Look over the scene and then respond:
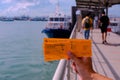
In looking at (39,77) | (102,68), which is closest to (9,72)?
(39,77)

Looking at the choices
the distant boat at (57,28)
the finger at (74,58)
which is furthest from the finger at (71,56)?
the distant boat at (57,28)

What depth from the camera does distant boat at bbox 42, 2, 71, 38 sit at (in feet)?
147

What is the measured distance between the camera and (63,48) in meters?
2.76

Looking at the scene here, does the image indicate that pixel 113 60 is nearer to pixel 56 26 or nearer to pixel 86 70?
pixel 86 70

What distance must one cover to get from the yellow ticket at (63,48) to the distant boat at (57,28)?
41850mm

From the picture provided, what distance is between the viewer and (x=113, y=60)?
12.7 m

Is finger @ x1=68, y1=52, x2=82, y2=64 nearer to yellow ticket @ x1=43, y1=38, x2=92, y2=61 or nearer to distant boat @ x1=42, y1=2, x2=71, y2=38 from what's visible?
yellow ticket @ x1=43, y1=38, x2=92, y2=61

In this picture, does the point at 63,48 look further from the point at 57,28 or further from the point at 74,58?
the point at 57,28

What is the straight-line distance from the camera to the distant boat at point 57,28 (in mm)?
44875

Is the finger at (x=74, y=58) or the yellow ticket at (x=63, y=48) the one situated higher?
the yellow ticket at (x=63, y=48)

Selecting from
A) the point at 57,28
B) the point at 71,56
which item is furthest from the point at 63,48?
the point at 57,28

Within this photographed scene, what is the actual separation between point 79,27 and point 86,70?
27207 millimetres

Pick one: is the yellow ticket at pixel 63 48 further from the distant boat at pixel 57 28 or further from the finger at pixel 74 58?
the distant boat at pixel 57 28

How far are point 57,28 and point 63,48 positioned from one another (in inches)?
1723
